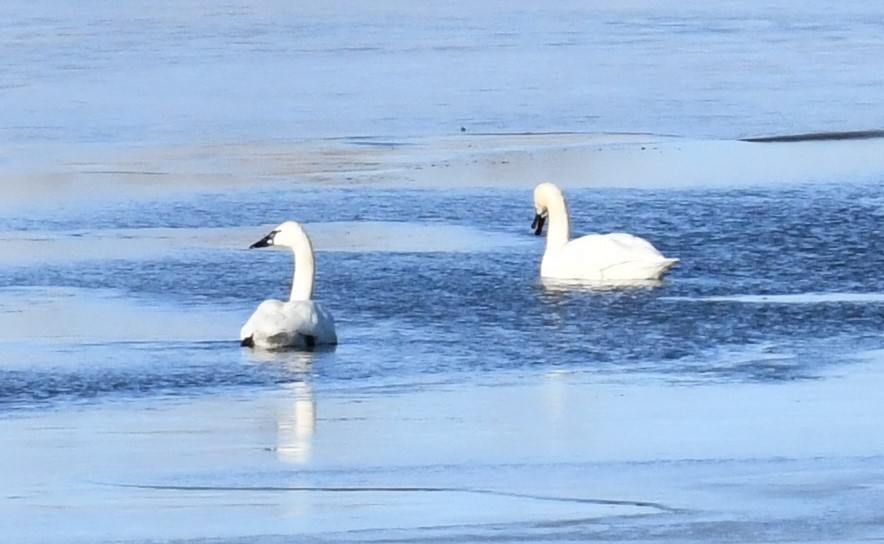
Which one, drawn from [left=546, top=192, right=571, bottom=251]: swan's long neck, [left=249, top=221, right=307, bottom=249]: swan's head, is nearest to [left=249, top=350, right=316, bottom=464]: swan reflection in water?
[left=249, top=221, right=307, bottom=249]: swan's head

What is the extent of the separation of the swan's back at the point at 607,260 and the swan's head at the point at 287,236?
1.55 meters

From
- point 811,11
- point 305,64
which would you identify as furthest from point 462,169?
point 811,11

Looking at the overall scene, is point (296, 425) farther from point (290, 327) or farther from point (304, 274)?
point (304, 274)

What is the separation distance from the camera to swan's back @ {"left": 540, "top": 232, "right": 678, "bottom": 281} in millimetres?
12008

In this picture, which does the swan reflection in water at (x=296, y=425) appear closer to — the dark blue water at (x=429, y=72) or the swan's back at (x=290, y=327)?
the swan's back at (x=290, y=327)

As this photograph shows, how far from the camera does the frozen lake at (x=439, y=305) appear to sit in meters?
6.93

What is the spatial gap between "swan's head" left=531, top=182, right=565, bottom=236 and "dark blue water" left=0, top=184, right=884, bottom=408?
13 centimetres

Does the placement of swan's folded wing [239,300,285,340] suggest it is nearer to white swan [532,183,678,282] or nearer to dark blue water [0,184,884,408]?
dark blue water [0,184,884,408]

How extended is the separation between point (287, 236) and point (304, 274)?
537mm

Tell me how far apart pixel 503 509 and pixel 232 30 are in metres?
24.2

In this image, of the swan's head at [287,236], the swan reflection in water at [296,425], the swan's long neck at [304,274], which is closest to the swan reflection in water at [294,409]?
the swan reflection in water at [296,425]

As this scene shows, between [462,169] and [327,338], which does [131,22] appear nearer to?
[462,169]

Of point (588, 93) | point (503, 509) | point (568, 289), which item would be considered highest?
point (588, 93)

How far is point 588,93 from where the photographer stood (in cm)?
2173
